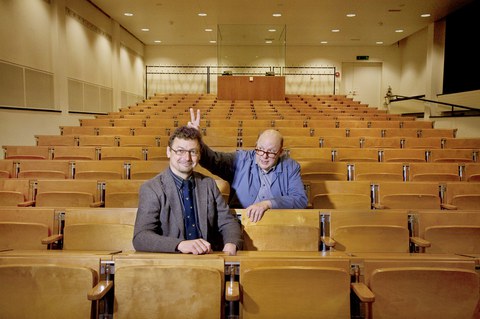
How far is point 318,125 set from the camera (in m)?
5.55

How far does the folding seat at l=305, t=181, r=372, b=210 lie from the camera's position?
250 centimetres

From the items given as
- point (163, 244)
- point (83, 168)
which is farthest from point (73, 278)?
point (83, 168)


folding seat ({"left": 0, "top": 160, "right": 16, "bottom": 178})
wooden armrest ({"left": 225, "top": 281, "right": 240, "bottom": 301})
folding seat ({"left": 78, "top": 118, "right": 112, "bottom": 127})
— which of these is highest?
folding seat ({"left": 78, "top": 118, "right": 112, "bottom": 127})

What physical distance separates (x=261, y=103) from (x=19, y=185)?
5565 millimetres

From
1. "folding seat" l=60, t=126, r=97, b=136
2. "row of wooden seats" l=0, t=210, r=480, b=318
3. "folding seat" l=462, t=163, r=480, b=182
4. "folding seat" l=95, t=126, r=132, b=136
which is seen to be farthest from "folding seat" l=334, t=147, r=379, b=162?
"folding seat" l=60, t=126, r=97, b=136

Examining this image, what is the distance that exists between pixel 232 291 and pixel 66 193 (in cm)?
176

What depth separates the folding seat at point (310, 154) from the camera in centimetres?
378

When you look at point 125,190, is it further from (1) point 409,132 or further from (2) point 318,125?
(1) point 409,132

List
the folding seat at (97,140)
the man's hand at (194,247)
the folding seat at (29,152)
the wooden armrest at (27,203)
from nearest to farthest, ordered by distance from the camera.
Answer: the man's hand at (194,247) < the wooden armrest at (27,203) < the folding seat at (29,152) < the folding seat at (97,140)

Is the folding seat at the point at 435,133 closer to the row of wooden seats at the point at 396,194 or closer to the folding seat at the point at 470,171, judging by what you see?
the folding seat at the point at 470,171

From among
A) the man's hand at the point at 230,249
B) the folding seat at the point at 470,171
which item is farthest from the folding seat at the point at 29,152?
the folding seat at the point at 470,171

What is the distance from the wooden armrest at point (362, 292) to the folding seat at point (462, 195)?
1.78 metres

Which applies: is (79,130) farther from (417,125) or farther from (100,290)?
(417,125)

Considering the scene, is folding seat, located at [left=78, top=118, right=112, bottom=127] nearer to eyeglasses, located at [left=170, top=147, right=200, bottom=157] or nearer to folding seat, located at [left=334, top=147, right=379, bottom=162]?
folding seat, located at [left=334, top=147, right=379, bottom=162]
